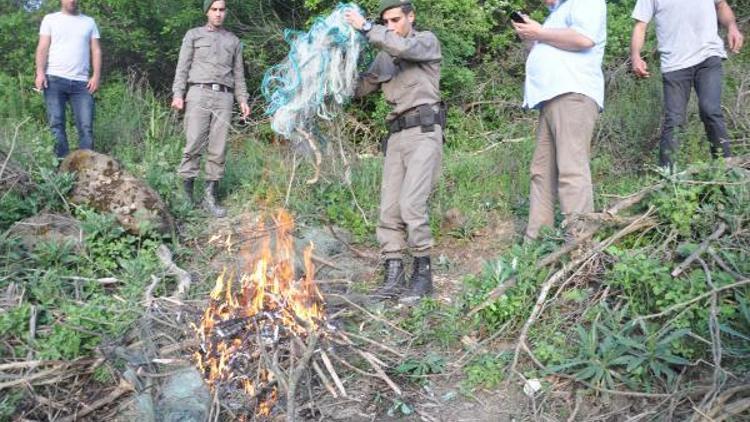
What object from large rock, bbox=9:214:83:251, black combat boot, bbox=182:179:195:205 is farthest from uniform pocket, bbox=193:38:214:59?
large rock, bbox=9:214:83:251

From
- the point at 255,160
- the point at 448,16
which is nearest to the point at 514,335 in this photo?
the point at 255,160

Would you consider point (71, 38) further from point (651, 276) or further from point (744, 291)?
point (744, 291)

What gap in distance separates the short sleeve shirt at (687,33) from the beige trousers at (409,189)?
6.69ft

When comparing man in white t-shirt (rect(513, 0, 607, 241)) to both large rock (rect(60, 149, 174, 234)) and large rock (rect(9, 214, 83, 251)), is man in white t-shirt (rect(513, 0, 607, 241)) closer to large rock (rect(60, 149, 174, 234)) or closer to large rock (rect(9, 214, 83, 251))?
large rock (rect(60, 149, 174, 234))

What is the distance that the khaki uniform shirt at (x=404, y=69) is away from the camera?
4848 millimetres

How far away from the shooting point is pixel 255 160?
7.78 m

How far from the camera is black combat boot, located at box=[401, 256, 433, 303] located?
199 inches

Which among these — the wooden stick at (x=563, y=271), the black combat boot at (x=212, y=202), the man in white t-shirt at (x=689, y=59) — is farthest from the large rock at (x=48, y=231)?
the man in white t-shirt at (x=689, y=59)

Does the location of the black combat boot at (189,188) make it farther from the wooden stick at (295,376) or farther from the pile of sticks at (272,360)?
the wooden stick at (295,376)

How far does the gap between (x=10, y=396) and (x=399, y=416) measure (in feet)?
6.72

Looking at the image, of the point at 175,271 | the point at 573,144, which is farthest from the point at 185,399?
the point at 573,144

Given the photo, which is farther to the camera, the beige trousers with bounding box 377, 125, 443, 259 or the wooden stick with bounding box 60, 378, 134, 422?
Answer: the beige trousers with bounding box 377, 125, 443, 259

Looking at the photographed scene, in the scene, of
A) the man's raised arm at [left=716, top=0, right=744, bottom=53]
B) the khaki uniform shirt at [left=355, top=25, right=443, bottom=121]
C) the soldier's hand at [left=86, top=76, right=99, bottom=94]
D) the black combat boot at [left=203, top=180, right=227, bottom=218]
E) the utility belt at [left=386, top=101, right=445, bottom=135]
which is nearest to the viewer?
the khaki uniform shirt at [left=355, top=25, right=443, bottom=121]

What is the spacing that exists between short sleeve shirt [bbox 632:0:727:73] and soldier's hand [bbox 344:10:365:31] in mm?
2522
